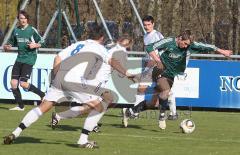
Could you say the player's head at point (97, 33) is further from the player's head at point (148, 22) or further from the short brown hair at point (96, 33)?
the player's head at point (148, 22)

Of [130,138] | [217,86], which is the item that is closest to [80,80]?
[130,138]

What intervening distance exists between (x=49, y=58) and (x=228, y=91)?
4.68 meters

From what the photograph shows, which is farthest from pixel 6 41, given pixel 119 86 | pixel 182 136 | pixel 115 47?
pixel 182 136

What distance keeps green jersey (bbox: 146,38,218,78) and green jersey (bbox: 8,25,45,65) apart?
3.45 metres

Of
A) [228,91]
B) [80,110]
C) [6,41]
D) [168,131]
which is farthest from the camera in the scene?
[6,41]

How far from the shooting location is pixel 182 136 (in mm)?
13609

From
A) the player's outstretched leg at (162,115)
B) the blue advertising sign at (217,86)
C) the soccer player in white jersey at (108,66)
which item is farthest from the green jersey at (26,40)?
the blue advertising sign at (217,86)

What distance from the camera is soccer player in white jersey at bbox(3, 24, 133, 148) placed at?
37.3 ft

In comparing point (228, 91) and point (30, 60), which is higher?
point (30, 60)

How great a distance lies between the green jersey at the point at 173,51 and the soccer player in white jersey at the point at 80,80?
297cm

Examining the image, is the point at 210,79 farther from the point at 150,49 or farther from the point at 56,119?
the point at 56,119

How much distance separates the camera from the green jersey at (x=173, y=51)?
14.3 metres

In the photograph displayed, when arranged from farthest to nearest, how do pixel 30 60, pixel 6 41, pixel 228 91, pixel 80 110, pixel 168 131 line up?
1. pixel 6 41
2. pixel 228 91
3. pixel 30 60
4. pixel 168 131
5. pixel 80 110

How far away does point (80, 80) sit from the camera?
11484 millimetres
